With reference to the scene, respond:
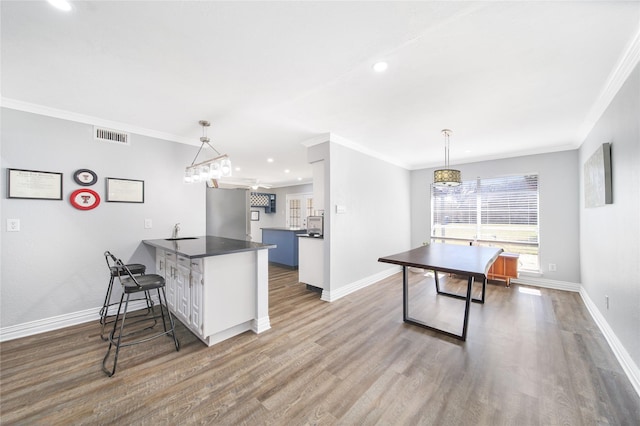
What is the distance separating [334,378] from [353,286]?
2.17 meters

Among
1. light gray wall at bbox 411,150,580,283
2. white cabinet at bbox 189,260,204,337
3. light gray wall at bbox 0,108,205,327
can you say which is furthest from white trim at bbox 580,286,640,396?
light gray wall at bbox 0,108,205,327

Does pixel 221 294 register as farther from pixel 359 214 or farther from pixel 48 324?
pixel 359 214

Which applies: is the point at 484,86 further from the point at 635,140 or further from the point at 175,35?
the point at 175,35

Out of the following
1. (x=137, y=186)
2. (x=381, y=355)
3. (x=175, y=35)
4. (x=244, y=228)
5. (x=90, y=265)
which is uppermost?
(x=175, y=35)

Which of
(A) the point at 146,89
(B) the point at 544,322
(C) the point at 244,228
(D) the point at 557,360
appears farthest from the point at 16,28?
(B) the point at 544,322

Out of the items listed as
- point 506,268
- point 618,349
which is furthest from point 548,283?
point 618,349

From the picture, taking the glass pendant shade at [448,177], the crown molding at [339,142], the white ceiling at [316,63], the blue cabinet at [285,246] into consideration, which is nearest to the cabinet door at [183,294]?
the white ceiling at [316,63]

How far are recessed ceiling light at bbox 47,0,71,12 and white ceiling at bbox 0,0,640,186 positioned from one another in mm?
45

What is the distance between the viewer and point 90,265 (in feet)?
9.64

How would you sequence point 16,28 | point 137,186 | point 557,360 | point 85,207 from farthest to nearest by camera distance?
point 137,186 → point 85,207 → point 557,360 → point 16,28

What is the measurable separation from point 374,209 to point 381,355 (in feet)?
9.17

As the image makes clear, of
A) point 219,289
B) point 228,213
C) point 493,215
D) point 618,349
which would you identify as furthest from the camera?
point 493,215

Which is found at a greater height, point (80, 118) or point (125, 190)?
point (80, 118)

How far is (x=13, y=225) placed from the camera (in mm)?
2512
